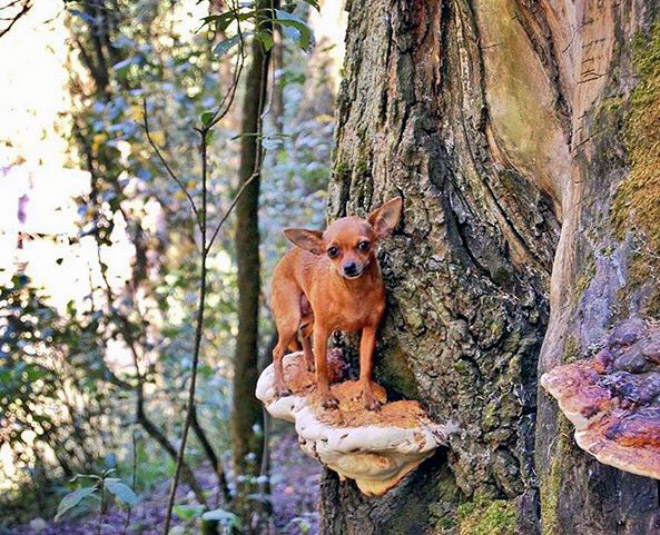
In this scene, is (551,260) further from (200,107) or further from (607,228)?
(200,107)

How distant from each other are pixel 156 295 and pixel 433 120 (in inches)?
191

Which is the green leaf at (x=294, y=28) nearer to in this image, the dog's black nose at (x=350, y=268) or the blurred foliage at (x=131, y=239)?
the blurred foliage at (x=131, y=239)

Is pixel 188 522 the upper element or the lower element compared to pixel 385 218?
lower

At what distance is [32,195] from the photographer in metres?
6.50

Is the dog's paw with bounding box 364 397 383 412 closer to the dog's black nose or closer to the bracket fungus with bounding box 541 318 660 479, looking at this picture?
the dog's black nose

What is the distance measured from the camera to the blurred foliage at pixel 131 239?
6.17 metres

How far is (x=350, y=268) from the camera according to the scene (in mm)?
3029

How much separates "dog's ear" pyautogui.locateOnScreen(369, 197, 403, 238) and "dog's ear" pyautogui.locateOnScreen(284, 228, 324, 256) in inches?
8.6

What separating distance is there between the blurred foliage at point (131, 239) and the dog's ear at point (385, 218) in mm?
1680

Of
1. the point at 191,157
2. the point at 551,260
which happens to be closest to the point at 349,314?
the point at 551,260

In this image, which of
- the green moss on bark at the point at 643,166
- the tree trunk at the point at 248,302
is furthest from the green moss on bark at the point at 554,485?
the tree trunk at the point at 248,302

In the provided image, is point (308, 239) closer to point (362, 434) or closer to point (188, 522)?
point (362, 434)

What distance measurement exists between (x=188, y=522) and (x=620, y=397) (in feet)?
18.7

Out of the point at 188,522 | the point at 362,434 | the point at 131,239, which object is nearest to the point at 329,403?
the point at 362,434
